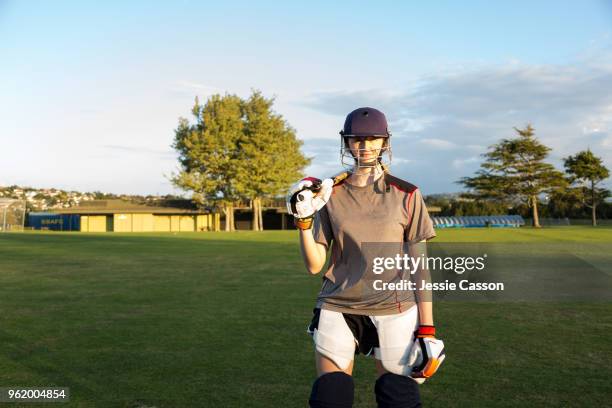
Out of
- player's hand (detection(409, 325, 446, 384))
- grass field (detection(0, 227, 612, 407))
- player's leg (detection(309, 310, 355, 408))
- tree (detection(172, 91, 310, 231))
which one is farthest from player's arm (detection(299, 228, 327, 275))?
tree (detection(172, 91, 310, 231))

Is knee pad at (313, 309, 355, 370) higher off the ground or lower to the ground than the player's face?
lower

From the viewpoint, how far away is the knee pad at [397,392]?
3166 mm

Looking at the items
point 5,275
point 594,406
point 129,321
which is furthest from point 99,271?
point 594,406

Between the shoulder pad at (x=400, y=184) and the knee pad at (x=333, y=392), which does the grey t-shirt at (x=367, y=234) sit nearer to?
the shoulder pad at (x=400, y=184)

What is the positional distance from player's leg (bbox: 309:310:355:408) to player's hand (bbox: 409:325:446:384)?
36 cm

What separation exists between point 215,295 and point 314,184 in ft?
31.9

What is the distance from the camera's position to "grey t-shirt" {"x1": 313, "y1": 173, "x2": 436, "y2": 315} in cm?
333

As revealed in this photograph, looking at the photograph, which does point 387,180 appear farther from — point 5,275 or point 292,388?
point 5,275

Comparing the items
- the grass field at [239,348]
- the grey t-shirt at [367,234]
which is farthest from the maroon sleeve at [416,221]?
the grass field at [239,348]

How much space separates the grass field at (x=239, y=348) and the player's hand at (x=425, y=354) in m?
2.27

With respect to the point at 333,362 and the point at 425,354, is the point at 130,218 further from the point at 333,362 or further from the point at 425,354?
the point at 425,354

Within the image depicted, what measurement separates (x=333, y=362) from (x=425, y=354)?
524mm

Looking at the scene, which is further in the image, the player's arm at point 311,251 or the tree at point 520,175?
the tree at point 520,175

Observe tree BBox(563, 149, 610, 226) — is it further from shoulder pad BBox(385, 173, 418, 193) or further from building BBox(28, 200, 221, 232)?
shoulder pad BBox(385, 173, 418, 193)
